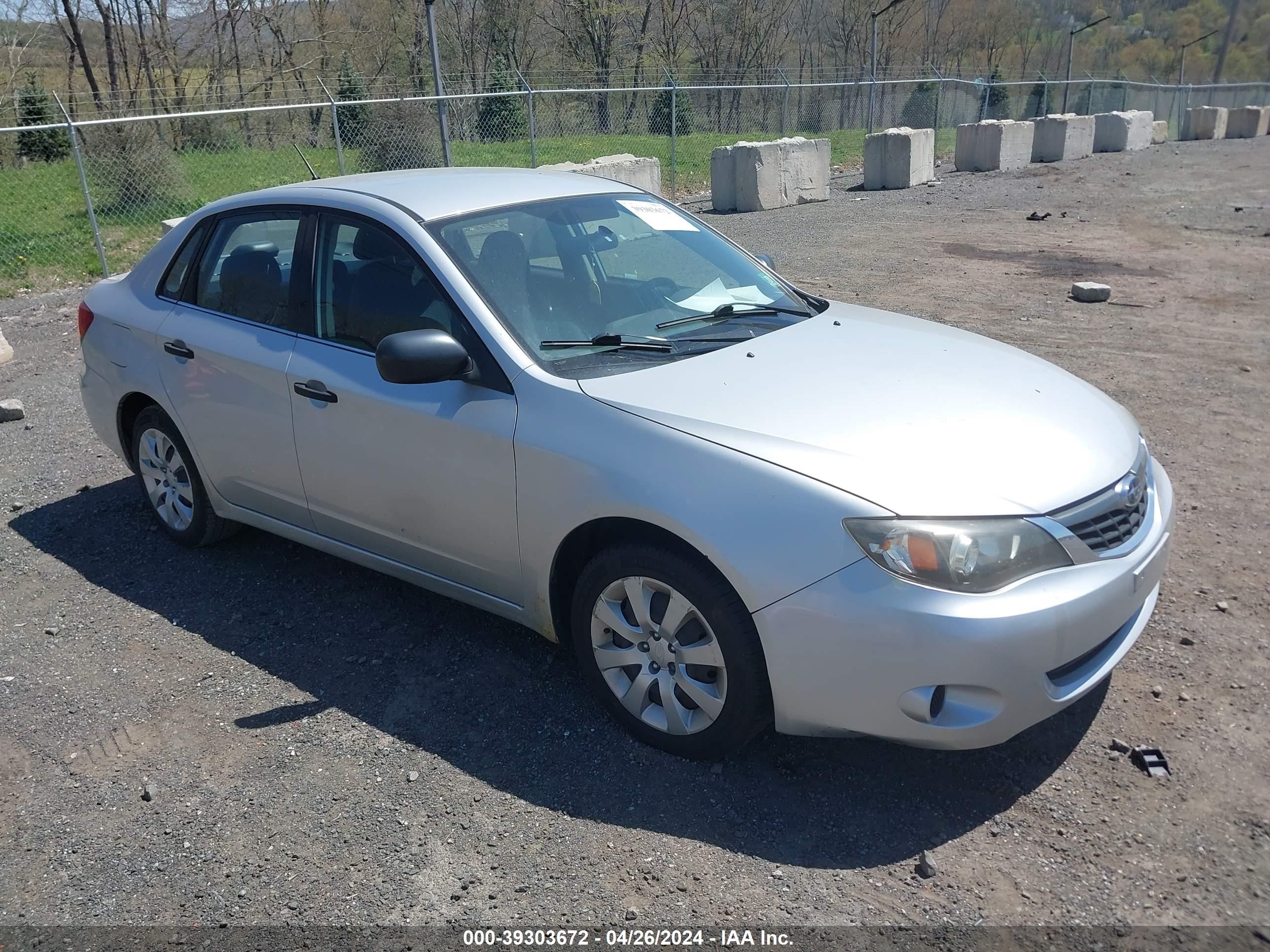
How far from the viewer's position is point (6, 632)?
14.3 feet

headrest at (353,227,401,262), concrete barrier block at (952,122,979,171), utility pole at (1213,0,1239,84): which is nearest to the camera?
headrest at (353,227,401,262)

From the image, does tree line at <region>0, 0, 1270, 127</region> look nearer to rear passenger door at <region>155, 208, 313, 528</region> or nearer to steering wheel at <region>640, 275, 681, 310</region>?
rear passenger door at <region>155, 208, 313, 528</region>

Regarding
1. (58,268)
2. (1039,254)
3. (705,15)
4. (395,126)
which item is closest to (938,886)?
(1039,254)

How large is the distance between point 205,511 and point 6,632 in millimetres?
968

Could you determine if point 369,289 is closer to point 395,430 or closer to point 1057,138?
point 395,430

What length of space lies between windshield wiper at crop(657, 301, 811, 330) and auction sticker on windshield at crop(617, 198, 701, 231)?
61cm

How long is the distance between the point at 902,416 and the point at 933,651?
821mm

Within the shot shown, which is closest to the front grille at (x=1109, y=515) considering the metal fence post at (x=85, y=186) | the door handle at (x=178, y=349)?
the door handle at (x=178, y=349)

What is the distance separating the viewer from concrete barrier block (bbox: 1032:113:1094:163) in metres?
25.8

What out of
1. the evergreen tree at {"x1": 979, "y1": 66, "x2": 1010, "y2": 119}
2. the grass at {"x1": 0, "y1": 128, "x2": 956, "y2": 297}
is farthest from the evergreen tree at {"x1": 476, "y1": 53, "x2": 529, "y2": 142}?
the evergreen tree at {"x1": 979, "y1": 66, "x2": 1010, "y2": 119}

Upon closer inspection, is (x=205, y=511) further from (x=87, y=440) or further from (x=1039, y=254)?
(x=1039, y=254)

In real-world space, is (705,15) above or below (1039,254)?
above

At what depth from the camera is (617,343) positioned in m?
3.62

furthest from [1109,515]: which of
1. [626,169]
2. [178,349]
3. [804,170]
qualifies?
[804,170]
